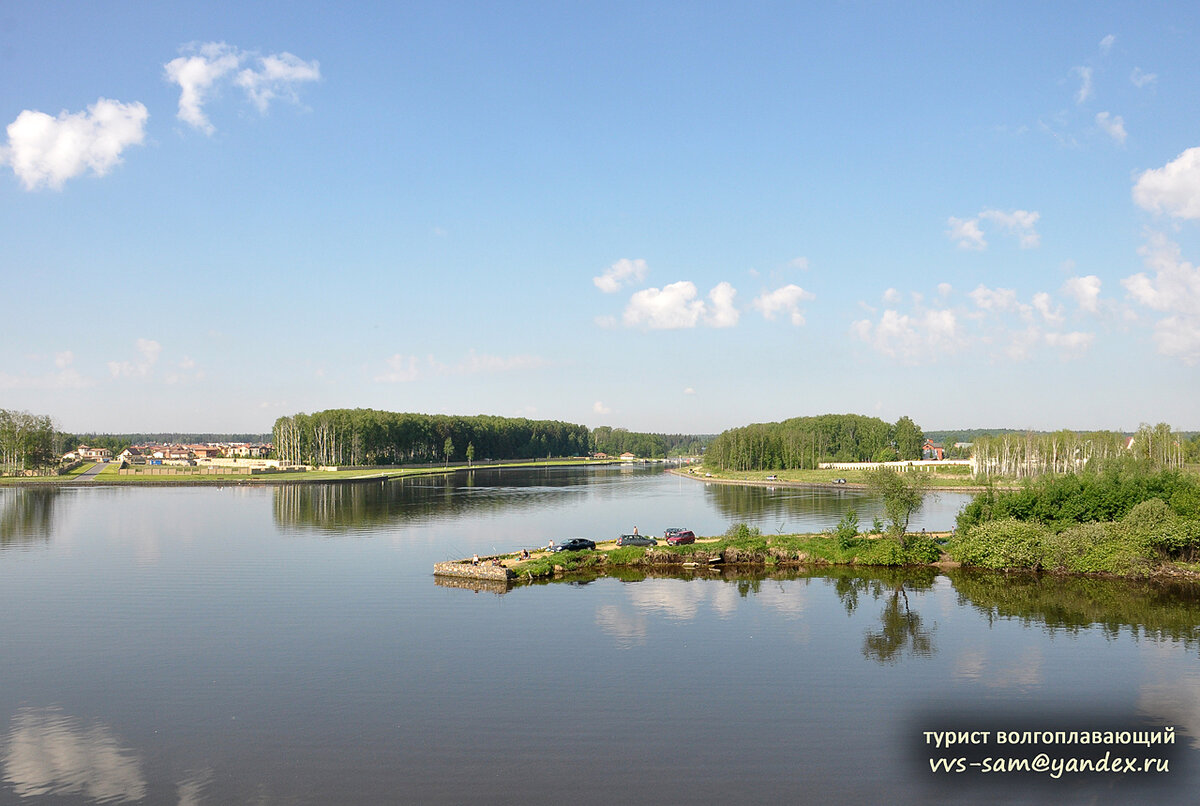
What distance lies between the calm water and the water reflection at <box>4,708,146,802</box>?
0.10m

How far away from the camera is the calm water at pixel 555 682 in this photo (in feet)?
79.5

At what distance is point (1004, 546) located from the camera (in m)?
57.8

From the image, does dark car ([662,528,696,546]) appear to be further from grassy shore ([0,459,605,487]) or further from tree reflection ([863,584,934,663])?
grassy shore ([0,459,605,487])

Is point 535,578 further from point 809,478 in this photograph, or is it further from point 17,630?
point 809,478

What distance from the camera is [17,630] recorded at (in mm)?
41094

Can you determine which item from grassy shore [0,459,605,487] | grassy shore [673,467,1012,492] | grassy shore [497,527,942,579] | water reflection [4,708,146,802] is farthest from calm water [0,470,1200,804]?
grassy shore [0,459,605,487]

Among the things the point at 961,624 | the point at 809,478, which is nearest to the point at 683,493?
the point at 809,478

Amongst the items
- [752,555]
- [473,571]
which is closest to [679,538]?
[752,555]

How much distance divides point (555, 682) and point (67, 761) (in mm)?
17497

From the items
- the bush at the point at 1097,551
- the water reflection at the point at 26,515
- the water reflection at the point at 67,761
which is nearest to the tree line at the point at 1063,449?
the bush at the point at 1097,551

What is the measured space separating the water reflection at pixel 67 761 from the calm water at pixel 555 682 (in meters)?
0.10

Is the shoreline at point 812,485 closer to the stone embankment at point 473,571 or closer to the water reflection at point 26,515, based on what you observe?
the stone embankment at point 473,571

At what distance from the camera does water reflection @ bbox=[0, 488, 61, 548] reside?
7681cm

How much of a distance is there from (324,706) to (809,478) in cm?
15985
